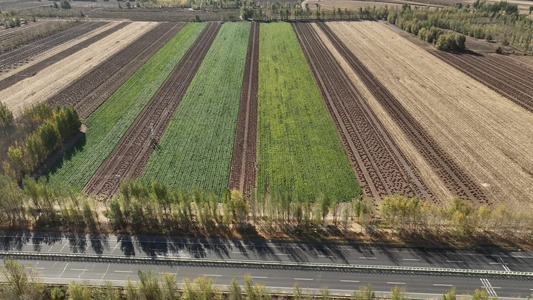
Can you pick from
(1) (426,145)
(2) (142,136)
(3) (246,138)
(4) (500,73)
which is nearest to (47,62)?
(2) (142,136)

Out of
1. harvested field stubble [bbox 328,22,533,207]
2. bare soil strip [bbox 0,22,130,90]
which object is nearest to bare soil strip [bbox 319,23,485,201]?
harvested field stubble [bbox 328,22,533,207]

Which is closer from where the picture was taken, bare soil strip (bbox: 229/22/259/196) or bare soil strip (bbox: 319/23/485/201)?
bare soil strip (bbox: 319/23/485/201)

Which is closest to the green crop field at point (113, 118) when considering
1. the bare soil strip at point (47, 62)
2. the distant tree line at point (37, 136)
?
the distant tree line at point (37, 136)

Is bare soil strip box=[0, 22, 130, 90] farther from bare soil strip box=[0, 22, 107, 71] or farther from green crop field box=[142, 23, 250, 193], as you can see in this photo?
green crop field box=[142, 23, 250, 193]

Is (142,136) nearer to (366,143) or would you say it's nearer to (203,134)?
(203,134)

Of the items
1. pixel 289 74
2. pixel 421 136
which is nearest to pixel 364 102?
pixel 421 136
